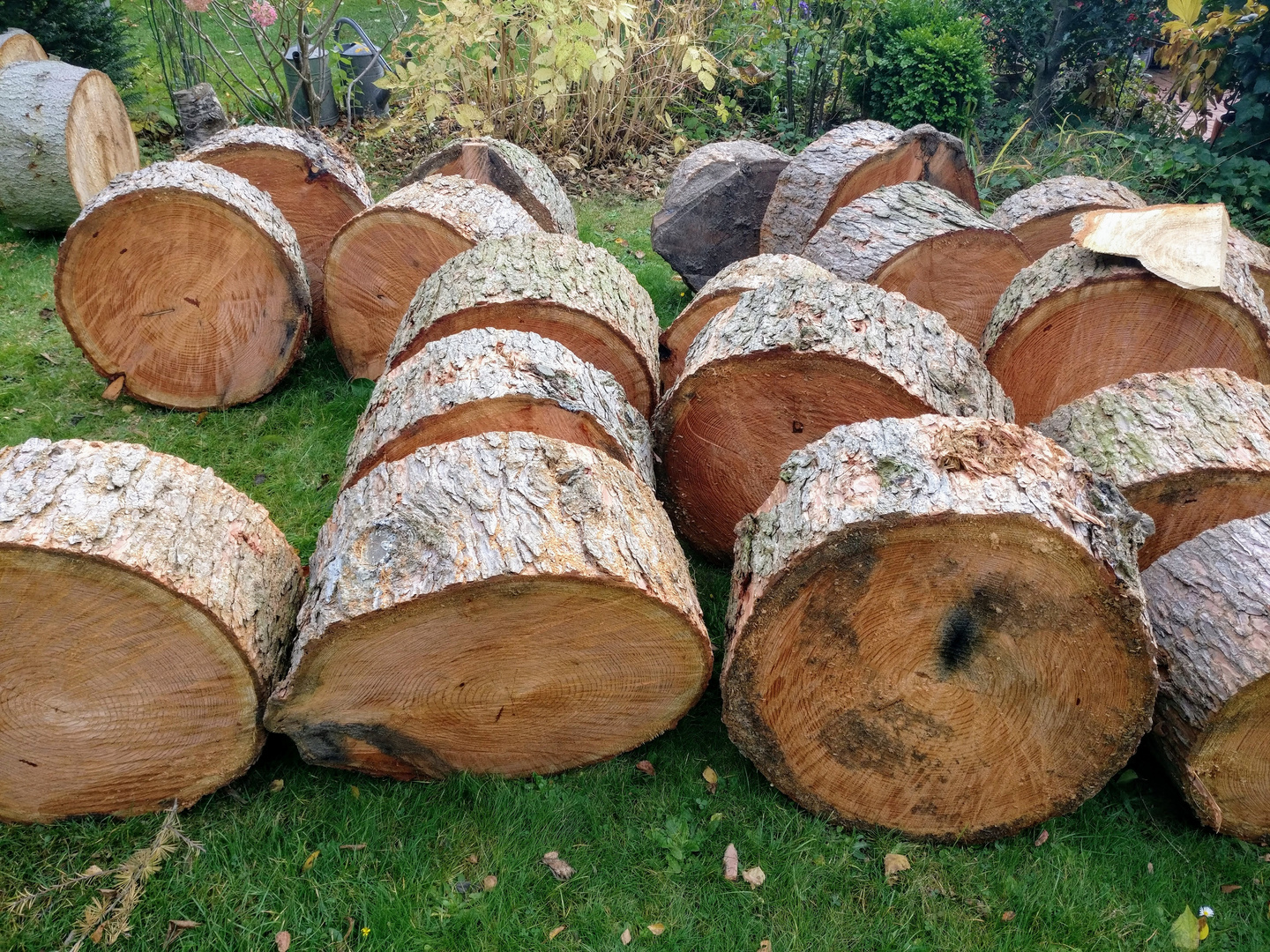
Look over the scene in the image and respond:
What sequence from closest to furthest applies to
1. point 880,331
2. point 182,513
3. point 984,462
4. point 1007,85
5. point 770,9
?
point 984,462
point 182,513
point 880,331
point 770,9
point 1007,85

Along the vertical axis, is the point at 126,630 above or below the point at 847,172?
below

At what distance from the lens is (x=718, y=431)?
310 cm

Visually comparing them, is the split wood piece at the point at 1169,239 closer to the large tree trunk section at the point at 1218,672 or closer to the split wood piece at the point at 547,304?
the large tree trunk section at the point at 1218,672

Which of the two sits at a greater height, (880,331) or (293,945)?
(880,331)

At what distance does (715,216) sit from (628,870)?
401 cm

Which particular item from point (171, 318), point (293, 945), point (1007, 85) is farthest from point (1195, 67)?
point (293, 945)

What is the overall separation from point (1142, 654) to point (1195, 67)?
18.6 ft

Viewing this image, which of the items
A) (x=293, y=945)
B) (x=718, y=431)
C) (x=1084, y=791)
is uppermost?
(x=718, y=431)

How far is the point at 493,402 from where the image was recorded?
271cm

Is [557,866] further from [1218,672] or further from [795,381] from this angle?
[1218,672]

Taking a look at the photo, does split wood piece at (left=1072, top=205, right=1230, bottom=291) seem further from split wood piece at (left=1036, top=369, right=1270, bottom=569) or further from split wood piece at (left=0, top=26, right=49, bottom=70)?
split wood piece at (left=0, top=26, right=49, bottom=70)

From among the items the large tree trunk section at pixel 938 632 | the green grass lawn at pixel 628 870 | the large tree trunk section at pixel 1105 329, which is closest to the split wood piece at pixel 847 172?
the large tree trunk section at pixel 1105 329

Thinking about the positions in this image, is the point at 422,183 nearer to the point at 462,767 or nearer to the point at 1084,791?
the point at 462,767

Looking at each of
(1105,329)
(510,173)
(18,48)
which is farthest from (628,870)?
(18,48)
